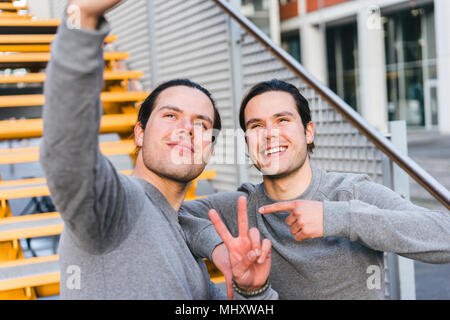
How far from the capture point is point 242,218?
1.32 meters

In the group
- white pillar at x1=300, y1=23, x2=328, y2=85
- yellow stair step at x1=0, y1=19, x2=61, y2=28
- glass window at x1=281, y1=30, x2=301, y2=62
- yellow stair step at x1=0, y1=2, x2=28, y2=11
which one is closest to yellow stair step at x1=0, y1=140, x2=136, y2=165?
yellow stair step at x1=0, y1=19, x2=61, y2=28

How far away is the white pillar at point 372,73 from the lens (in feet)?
59.6

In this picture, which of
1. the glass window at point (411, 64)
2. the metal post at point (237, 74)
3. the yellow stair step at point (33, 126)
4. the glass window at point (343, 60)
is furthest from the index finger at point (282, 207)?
the glass window at point (343, 60)

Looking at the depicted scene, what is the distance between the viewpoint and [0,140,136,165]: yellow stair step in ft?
11.2

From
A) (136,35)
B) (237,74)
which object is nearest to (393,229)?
(237,74)

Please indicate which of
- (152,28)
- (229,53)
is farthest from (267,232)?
(152,28)

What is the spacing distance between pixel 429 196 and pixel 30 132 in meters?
6.00

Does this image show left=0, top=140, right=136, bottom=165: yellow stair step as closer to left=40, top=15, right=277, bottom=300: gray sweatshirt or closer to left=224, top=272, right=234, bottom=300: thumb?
left=40, top=15, right=277, bottom=300: gray sweatshirt

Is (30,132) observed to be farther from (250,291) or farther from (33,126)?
(250,291)

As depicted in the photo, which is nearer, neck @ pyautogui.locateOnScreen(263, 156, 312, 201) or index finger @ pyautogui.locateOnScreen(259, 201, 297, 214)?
index finger @ pyautogui.locateOnScreen(259, 201, 297, 214)

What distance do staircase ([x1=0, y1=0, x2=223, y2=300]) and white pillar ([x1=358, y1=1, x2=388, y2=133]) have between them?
14.3 meters

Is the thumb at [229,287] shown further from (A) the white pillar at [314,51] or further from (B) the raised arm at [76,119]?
(A) the white pillar at [314,51]

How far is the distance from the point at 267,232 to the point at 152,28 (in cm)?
383
